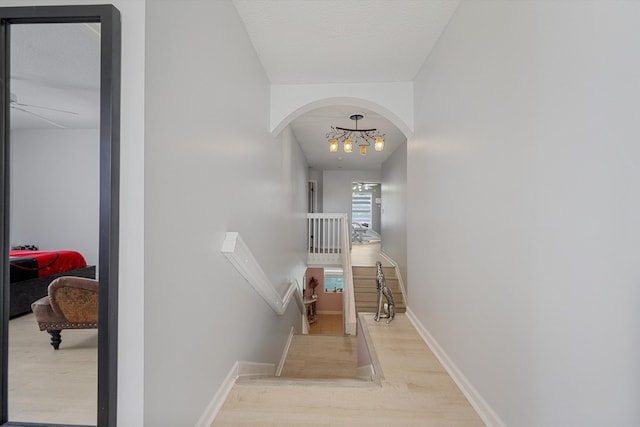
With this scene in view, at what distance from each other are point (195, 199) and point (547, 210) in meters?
1.46

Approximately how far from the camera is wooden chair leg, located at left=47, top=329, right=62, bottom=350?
1088 millimetres

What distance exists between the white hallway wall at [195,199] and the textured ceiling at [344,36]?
23 centimetres

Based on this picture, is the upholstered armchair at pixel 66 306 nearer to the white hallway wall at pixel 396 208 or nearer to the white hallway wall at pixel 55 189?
the white hallway wall at pixel 55 189

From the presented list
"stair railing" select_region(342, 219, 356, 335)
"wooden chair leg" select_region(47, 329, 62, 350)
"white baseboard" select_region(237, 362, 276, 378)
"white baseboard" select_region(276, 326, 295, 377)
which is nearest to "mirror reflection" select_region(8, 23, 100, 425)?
"wooden chair leg" select_region(47, 329, 62, 350)

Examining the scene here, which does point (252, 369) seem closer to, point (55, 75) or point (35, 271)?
point (35, 271)

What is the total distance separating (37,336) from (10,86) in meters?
0.94

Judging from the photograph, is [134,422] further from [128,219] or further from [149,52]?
[149,52]

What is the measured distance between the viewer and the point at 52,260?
3.66 ft

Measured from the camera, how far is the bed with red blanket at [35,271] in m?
1.08

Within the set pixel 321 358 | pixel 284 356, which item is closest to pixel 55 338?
pixel 284 356

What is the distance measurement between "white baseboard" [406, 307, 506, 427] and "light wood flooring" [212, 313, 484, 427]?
0.03 metres

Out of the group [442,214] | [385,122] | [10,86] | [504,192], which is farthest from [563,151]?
[385,122]

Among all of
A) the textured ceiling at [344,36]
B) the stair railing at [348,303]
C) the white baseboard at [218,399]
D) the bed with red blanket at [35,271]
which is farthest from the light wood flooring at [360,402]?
the textured ceiling at [344,36]

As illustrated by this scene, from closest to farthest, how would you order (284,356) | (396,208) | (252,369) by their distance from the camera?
(252,369) < (284,356) < (396,208)
